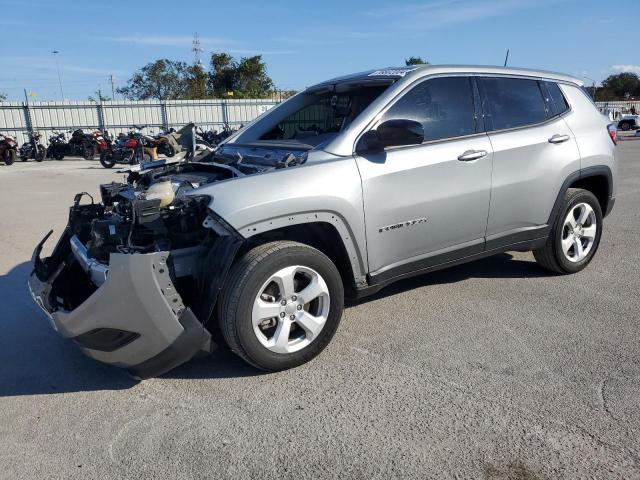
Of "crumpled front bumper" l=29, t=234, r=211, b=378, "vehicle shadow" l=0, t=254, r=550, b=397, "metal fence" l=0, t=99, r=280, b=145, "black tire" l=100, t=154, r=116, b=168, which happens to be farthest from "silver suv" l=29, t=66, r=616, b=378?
"metal fence" l=0, t=99, r=280, b=145

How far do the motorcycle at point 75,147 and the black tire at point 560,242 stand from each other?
20343 millimetres

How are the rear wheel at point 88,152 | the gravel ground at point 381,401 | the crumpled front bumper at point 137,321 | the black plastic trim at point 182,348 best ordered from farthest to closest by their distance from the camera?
the rear wheel at point 88,152
the black plastic trim at point 182,348
the crumpled front bumper at point 137,321
the gravel ground at point 381,401

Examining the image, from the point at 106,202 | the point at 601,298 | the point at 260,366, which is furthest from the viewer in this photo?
the point at 601,298

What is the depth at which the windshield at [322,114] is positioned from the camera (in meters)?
4.36

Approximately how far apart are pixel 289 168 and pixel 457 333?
1689mm

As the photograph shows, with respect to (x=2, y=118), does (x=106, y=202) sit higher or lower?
lower

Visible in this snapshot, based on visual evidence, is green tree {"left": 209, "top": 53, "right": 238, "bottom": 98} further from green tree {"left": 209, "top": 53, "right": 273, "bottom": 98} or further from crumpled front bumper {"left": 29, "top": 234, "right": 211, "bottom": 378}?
crumpled front bumper {"left": 29, "top": 234, "right": 211, "bottom": 378}

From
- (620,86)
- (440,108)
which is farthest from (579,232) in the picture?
(620,86)

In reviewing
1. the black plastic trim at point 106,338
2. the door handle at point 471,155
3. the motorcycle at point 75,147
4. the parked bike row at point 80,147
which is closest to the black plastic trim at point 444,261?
the door handle at point 471,155

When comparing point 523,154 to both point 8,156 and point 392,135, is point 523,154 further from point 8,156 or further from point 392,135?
point 8,156

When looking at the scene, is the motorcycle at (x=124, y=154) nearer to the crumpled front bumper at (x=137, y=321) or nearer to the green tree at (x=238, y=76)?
the crumpled front bumper at (x=137, y=321)

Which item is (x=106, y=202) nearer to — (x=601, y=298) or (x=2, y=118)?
(x=601, y=298)

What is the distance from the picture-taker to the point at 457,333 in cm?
393

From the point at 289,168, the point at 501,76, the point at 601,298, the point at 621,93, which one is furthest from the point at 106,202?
the point at 621,93
